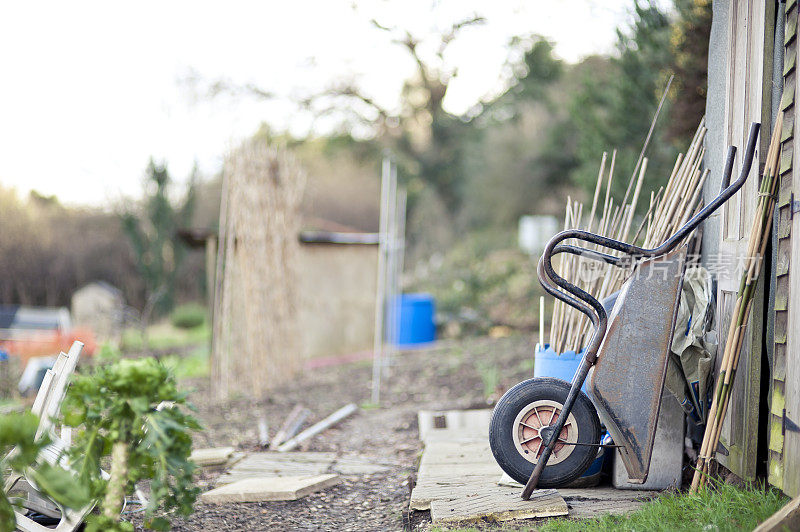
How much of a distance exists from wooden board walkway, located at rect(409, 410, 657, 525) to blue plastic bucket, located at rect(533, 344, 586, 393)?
514 millimetres

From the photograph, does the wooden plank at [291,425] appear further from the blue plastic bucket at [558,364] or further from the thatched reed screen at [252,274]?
the blue plastic bucket at [558,364]

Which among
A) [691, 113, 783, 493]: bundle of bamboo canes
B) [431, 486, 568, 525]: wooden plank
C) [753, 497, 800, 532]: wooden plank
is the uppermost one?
[691, 113, 783, 493]: bundle of bamboo canes

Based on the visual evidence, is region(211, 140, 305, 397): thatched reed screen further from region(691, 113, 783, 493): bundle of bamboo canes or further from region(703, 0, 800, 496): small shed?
region(691, 113, 783, 493): bundle of bamboo canes

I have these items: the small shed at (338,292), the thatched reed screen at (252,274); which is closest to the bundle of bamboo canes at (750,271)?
the thatched reed screen at (252,274)

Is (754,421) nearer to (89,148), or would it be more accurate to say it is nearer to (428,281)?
(428,281)

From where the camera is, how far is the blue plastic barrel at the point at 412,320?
10.4 metres

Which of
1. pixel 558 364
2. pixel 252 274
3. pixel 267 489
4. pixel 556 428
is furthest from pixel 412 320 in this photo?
pixel 556 428

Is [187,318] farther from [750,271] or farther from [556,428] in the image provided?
[750,271]

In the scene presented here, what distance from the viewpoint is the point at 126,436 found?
2.24 m

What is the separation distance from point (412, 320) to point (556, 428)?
7693 mm

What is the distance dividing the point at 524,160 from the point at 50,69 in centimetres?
A: 1113

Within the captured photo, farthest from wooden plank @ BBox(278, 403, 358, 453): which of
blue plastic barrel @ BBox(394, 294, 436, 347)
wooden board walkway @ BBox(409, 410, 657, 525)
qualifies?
blue plastic barrel @ BBox(394, 294, 436, 347)

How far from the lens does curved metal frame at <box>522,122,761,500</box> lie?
8.53 ft

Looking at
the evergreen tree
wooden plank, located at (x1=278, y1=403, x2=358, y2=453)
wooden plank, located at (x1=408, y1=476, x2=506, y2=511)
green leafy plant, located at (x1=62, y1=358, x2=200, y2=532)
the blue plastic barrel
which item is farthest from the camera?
the evergreen tree
